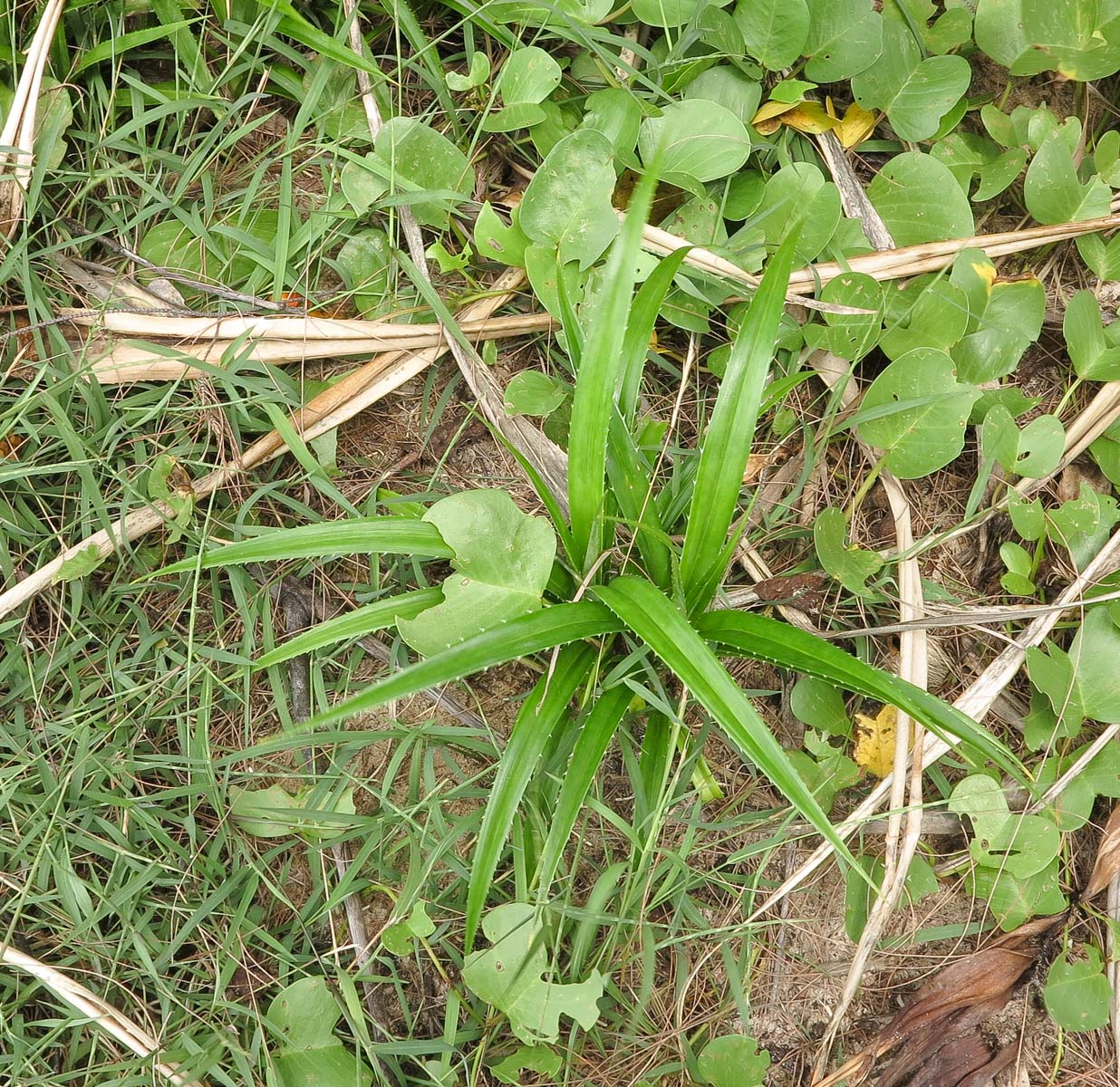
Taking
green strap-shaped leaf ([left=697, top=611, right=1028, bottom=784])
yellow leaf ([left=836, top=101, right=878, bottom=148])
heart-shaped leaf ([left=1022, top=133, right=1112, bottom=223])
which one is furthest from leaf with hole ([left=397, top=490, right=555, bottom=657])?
heart-shaped leaf ([left=1022, top=133, right=1112, bottom=223])

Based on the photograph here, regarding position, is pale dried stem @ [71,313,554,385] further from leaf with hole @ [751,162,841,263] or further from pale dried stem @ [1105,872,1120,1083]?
pale dried stem @ [1105,872,1120,1083]

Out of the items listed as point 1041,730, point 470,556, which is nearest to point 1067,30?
point 1041,730


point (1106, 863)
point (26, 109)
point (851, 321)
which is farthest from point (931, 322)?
point (26, 109)

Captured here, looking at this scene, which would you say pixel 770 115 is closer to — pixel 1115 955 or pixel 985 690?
pixel 985 690

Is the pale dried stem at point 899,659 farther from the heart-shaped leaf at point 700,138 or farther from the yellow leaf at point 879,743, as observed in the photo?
the heart-shaped leaf at point 700,138

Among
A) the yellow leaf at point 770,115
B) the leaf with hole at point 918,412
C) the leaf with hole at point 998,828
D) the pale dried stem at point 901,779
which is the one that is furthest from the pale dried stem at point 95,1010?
the yellow leaf at point 770,115
